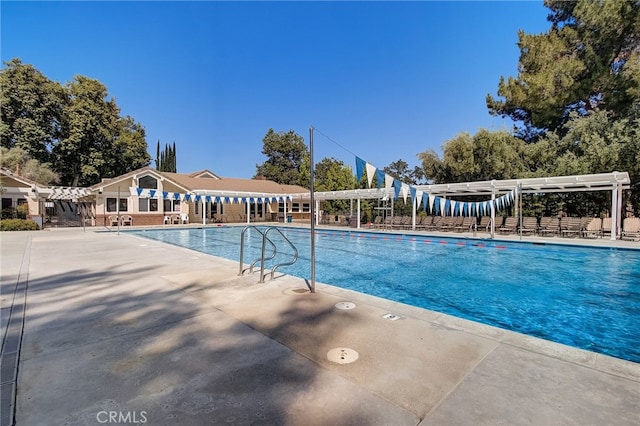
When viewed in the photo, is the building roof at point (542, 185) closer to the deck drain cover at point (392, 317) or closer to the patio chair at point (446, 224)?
the patio chair at point (446, 224)

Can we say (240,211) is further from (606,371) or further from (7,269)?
(606,371)

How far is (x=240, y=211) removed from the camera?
29.9 metres

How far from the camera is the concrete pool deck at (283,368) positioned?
2.08 meters

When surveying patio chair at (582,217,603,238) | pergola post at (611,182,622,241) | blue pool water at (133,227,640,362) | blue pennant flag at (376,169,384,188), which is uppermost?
blue pennant flag at (376,169,384,188)

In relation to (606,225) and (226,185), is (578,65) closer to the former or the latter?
(606,225)

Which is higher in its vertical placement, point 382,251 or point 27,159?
point 27,159

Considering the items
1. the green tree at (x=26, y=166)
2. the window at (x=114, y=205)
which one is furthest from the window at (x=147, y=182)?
the green tree at (x=26, y=166)

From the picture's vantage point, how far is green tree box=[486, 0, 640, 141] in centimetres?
1574

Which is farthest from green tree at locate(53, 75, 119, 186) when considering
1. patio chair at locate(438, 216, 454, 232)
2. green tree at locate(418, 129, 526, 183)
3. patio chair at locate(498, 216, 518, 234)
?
patio chair at locate(498, 216, 518, 234)

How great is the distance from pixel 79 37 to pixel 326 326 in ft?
68.4

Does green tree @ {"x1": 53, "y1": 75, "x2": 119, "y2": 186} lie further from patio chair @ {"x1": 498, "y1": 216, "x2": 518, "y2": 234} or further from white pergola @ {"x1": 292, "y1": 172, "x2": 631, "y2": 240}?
patio chair @ {"x1": 498, "y1": 216, "x2": 518, "y2": 234}

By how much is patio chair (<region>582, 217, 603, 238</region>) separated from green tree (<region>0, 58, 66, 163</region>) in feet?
119

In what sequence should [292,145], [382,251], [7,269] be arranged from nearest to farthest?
1. [7,269]
2. [382,251]
3. [292,145]

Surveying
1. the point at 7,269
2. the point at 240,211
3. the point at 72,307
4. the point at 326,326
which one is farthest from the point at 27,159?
the point at 326,326
